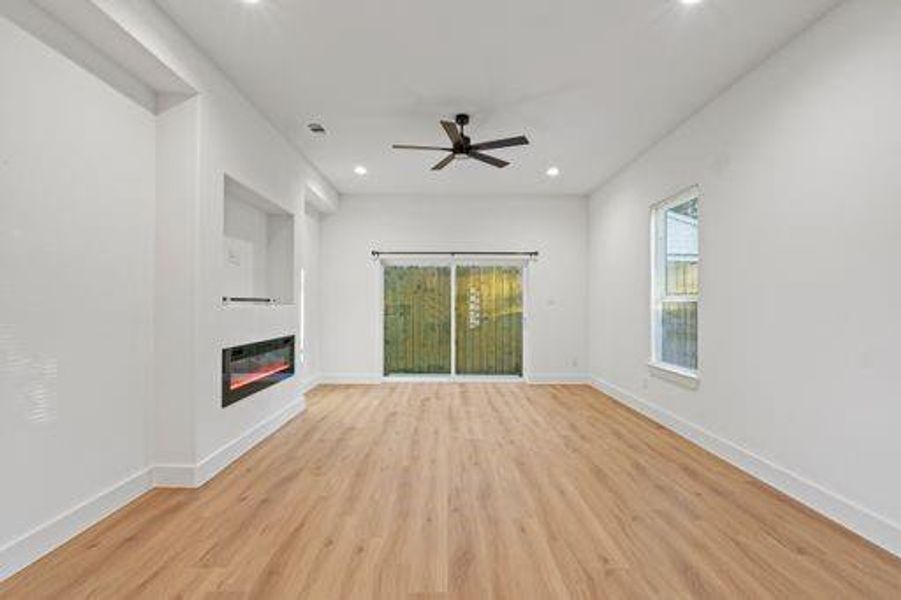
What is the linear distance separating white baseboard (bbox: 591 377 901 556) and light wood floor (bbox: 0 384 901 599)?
71 mm

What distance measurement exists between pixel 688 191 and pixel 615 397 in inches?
109

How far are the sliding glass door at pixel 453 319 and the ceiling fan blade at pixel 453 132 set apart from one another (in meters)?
3.26

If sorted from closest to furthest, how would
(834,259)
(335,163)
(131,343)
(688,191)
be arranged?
(834,259), (131,343), (688,191), (335,163)

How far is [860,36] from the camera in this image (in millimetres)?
2377

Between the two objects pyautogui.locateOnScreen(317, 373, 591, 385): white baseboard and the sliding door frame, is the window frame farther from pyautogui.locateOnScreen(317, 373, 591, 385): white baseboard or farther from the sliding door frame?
the sliding door frame

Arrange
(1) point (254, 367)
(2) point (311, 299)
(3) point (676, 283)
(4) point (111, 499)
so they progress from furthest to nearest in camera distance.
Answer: (2) point (311, 299) < (3) point (676, 283) < (1) point (254, 367) < (4) point (111, 499)

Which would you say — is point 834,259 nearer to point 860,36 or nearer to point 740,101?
point 860,36

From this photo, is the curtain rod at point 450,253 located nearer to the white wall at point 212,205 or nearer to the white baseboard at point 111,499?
the white wall at point 212,205

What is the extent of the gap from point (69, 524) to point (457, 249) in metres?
5.36

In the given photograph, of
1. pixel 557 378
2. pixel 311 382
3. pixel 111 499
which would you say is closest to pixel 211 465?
pixel 111 499

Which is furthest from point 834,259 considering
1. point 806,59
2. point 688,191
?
point 688,191

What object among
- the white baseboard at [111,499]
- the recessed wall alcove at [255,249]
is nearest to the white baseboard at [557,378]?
the recessed wall alcove at [255,249]

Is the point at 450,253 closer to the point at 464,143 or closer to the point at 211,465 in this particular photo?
the point at 464,143

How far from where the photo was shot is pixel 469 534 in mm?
2301
